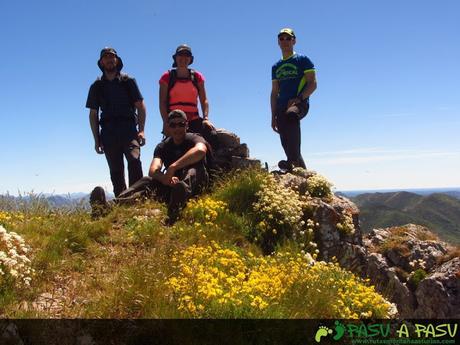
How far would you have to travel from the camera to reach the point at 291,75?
12.1 meters

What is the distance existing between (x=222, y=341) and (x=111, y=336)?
1.21 metres

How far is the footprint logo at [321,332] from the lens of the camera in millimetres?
4961

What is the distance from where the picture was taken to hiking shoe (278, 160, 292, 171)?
1257 centimetres

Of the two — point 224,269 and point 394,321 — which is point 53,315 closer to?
point 224,269

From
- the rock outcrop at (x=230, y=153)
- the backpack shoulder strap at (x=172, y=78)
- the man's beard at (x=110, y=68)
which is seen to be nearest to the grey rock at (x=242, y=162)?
the rock outcrop at (x=230, y=153)

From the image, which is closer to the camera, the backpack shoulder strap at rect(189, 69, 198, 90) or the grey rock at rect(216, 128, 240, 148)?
the backpack shoulder strap at rect(189, 69, 198, 90)

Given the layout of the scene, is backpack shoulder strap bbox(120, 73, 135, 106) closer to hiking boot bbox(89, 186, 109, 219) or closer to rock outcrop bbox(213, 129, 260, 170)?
hiking boot bbox(89, 186, 109, 219)

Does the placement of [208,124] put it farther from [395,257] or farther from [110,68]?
[395,257]

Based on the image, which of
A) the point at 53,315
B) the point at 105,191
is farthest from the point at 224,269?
the point at 105,191

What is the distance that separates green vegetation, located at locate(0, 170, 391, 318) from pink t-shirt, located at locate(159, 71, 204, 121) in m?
2.77

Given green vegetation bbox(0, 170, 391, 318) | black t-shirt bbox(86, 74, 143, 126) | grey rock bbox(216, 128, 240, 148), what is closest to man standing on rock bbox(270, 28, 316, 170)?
grey rock bbox(216, 128, 240, 148)

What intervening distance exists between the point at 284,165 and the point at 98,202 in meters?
5.75

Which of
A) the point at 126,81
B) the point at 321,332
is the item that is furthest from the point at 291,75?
the point at 321,332

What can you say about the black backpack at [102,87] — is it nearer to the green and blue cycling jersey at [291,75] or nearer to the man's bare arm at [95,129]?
the man's bare arm at [95,129]
